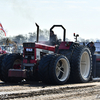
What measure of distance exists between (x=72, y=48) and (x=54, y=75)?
180 cm

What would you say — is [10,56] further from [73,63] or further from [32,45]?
[73,63]

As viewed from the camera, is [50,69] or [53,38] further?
[53,38]

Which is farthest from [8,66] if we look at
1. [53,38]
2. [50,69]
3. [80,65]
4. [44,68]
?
[80,65]

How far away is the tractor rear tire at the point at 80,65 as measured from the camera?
9.35m

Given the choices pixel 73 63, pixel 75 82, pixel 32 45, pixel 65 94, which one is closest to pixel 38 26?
pixel 32 45

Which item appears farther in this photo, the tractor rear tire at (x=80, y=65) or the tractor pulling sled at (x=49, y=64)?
the tractor rear tire at (x=80, y=65)

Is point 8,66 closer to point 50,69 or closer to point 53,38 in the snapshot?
point 50,69

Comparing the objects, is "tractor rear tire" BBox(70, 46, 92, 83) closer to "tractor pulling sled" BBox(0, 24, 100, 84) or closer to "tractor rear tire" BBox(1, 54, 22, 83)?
"tractor pulling sled" BBox(0, 24, 100, 84)

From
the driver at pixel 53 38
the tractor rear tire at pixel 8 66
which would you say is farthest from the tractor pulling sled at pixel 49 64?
the driver at pixel 53 38

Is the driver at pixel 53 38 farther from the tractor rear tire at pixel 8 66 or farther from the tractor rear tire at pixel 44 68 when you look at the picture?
the tractor rear tire at pixel 44 68

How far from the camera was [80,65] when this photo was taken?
9492 mm

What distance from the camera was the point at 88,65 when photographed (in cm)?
1036

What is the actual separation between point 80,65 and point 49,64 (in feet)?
5.45

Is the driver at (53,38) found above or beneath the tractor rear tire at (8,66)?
above
